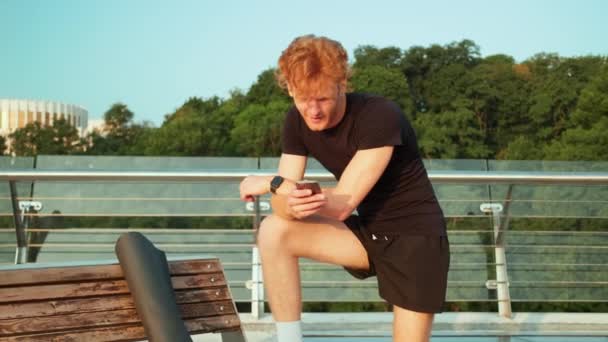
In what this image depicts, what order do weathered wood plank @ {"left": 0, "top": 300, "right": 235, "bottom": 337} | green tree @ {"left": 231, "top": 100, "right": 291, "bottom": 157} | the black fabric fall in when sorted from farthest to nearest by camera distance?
green tree @ {"left": 231, "top": 100, "right": 291, "bottom": 157}
the black fabric
weathered wood plank @ {"left": 0, "top": 300, "right": 235, "bottom": 337}

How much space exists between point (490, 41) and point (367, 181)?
62.1 m

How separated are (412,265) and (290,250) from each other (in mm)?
384

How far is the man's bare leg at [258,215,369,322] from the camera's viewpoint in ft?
8.65

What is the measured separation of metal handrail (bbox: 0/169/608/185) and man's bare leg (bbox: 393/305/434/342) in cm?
234

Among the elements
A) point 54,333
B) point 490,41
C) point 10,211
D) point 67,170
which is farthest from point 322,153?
point 490,41

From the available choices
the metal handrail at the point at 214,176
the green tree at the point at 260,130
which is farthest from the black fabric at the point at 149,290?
the green tree at the point at 260,130

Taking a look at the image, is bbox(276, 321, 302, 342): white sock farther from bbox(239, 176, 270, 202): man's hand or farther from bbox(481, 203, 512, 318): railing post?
bbox(481, 203, 512, 318): railing post

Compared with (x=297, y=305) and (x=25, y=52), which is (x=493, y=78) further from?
(x=297, y=305)

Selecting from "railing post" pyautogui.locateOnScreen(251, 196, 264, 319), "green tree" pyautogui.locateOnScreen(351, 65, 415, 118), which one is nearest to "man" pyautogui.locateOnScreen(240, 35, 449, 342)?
"railing post" pyautogui.locateOnScreen(251, 196, 264, 319)

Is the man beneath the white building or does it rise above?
beneath

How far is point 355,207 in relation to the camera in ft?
8.23

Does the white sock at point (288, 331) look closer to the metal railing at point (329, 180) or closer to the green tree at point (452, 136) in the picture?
the metal railing at point (329, 180)

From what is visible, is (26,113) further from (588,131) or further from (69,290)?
(69,290)

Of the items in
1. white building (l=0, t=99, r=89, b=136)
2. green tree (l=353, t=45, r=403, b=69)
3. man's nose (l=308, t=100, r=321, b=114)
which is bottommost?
man's nose (l=308, t=100, r=321, b=114)
